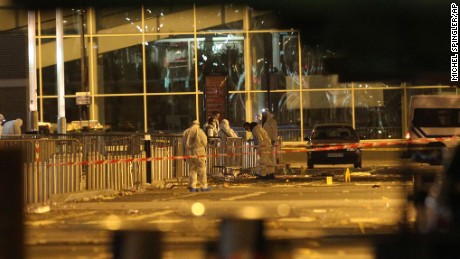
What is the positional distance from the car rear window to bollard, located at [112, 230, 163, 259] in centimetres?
2217

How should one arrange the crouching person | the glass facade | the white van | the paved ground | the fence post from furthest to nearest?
the glass facade → the white van → the fence post → the crouching person → the paved ground

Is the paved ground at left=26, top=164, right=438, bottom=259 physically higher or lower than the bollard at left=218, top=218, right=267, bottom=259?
lower

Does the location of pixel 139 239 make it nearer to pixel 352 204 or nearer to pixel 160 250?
pixel 160 250

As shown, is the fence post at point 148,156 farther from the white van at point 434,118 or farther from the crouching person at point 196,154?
the white van at point 434,118

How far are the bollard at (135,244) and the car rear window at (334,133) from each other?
2217cm

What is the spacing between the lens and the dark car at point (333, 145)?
27531mm

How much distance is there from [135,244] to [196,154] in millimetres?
14026

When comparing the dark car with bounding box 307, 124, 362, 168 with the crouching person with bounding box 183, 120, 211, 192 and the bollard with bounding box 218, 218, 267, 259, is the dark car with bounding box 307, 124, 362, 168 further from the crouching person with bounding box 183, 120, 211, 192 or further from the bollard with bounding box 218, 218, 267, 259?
the bollard with bounding box 218, 218, 267, 259

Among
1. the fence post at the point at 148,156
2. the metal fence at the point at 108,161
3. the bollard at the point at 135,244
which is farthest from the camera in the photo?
the fence post at the point at 148,156

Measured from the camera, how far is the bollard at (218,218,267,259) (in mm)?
6004

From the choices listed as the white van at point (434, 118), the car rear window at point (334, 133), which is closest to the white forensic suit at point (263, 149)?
the white van at point (434, 118)

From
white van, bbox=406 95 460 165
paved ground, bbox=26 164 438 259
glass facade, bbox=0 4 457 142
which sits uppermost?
glass facade, bbox=0 4 457 142

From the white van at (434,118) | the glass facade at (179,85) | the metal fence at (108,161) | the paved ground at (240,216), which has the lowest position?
the paved ground at (240,216)

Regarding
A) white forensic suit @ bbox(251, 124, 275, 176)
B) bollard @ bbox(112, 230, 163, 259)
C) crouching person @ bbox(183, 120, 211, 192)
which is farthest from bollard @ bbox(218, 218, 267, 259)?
white forensic suit @ bbox(251, 124, 275, 176)
